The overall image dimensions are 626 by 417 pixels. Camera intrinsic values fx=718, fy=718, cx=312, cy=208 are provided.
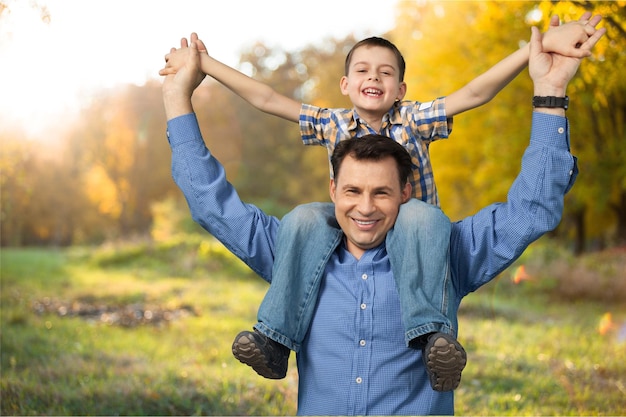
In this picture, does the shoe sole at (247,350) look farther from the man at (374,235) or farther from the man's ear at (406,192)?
the man's ear at (406,192)

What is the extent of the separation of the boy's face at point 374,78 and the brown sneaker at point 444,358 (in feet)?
3.70

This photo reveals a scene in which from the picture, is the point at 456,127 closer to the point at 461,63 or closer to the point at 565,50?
the point at 461,63

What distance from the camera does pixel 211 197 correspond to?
261cm

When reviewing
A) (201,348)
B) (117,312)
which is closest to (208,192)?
(201,348)

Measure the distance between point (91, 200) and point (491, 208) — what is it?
2288 cm

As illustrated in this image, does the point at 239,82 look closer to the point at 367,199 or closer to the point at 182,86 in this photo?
the point at 182,86

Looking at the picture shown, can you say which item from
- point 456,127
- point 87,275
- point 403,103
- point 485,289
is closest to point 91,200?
point 87,275

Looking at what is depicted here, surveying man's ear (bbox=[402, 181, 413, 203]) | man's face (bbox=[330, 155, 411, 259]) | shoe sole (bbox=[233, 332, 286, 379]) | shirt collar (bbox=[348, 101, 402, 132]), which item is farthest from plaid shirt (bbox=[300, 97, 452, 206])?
shoe sole (bbox=[233, 332, 286, 379])

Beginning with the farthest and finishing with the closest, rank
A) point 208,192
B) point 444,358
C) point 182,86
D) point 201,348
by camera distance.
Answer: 1. point 201,348
2. point 182,86
3. point 208,192
4. point 444,358

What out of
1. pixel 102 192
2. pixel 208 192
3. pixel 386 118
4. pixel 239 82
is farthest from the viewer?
pixel 102 192

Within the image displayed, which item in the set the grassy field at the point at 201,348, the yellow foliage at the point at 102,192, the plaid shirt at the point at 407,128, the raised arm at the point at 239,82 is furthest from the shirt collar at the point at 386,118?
the yellow foliage at the point at 102,192

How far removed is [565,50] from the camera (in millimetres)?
2393

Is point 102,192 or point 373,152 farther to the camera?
point 102,192

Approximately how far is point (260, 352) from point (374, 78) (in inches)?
49.9
